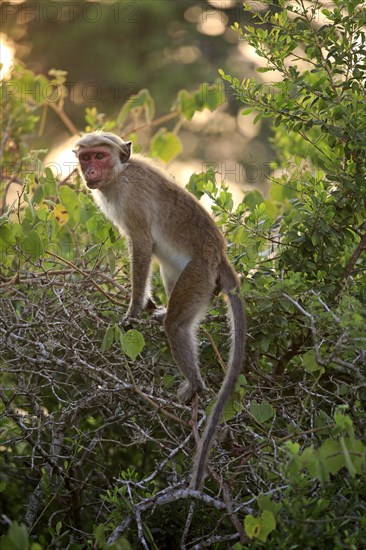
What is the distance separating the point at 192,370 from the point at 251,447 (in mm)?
850

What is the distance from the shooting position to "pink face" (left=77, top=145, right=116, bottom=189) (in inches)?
252

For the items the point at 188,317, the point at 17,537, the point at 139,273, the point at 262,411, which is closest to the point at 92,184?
the point at 139,273

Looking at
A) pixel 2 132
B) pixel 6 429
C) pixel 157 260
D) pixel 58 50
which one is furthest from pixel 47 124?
pixel 6 429

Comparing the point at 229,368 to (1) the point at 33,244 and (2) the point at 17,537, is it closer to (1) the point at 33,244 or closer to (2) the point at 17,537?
(1) the point at 33,244

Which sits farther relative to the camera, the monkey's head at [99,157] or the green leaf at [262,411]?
the monkey's head at [99,157]

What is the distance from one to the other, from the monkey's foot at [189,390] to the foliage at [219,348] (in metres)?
0.09

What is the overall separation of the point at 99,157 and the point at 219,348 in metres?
1.85

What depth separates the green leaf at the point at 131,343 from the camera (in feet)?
15.1

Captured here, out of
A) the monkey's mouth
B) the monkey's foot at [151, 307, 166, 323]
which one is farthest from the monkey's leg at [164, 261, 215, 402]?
the monkey's mouth

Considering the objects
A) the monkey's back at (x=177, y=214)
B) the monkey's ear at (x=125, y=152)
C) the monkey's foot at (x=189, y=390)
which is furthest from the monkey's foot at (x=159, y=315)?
the monkey's ear at (x=125, y=152)

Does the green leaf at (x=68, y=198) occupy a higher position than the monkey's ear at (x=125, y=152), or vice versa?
the monkey's ear at (x=125, y=152)

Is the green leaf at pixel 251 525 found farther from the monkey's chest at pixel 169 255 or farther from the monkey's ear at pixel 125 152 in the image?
the monkey's ear at pixel 125 152

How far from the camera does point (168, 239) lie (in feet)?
20.7

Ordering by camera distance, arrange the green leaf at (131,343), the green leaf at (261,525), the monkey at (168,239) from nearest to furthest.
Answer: the green leaf at (261,525)
the green leaf at (131,343)
the monkey at (168,239)
